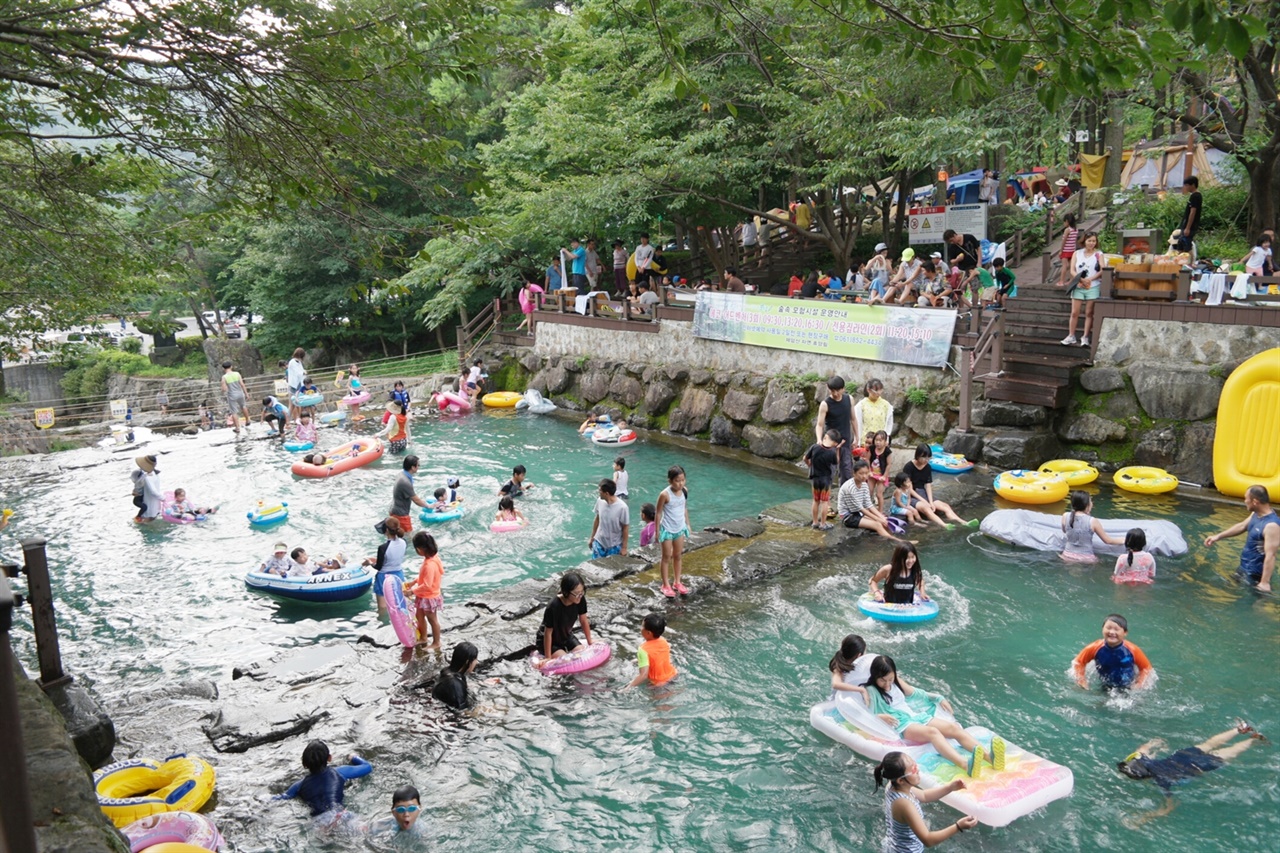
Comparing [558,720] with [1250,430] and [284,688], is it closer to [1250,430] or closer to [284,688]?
[284,688]

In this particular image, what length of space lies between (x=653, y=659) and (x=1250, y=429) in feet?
30.9

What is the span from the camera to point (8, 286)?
39.2 ft

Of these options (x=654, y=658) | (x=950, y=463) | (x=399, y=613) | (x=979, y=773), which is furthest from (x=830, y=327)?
(x=979, y=773)

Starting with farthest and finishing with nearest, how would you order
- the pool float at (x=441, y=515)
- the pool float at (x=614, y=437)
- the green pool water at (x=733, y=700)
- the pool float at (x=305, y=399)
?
the pool float at (x=305, y=399) → the pool float at (x=614, y=437) → the pool float at (x=441, y=515) → the green pool water at (x=733, y=700)

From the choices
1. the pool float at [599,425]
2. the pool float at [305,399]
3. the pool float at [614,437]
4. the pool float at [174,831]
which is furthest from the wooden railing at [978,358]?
the pool float at [305,399]

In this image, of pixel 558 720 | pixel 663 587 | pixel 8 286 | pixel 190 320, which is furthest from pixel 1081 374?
pixel 190 320

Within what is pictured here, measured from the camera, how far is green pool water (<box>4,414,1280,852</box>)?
21.0ft

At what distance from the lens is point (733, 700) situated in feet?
26.5

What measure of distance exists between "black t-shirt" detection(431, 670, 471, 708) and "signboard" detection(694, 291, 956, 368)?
10798 mm

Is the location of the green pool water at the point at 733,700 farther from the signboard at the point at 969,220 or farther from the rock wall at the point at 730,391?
the signboard at the point at 969,220

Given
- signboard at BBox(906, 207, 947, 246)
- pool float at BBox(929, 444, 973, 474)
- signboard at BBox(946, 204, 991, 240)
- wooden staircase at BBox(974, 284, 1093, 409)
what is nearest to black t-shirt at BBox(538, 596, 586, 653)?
pool float at BBox(929, 444, 973, 474)

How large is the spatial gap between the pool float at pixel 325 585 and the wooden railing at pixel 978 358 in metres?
9.77

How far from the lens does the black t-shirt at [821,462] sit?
11758mm

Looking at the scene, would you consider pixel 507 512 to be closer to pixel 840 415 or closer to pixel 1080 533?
pixel 840 415
